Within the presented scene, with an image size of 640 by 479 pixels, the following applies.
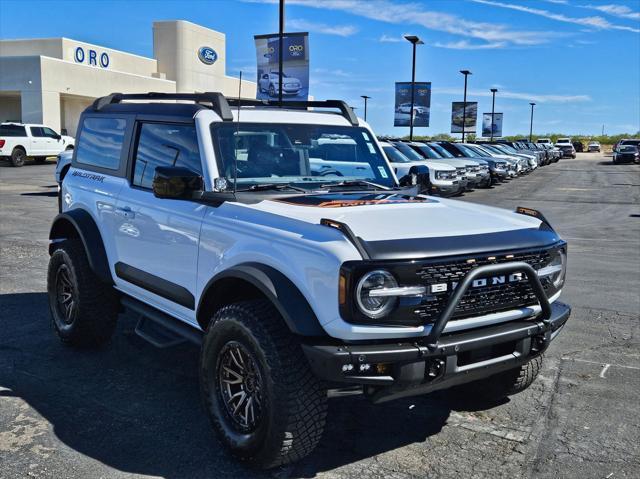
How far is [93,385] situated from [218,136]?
2018 mm

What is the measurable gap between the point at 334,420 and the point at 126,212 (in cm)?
214

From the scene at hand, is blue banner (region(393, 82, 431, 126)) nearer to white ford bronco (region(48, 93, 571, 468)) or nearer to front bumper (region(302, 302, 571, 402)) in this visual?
white ford bronco (region(48, 93, 571, 468))

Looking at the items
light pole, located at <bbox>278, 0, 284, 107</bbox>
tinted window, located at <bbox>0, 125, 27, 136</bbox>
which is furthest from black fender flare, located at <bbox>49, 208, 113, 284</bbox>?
tinted window, located at <bbox>0, 125, 27, 136</bbox>

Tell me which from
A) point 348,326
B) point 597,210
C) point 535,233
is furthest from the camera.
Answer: point 597,210

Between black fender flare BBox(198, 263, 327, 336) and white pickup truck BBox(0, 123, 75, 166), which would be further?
white pickup truck BBox(0, 123, 75, 166)

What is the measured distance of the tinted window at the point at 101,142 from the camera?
212 inches

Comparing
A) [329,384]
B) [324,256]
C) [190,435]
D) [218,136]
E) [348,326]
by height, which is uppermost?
[218,136]

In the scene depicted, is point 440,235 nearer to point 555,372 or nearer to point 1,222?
point 555,372

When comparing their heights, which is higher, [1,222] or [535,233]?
[535,233]

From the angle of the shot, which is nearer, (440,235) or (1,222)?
(440,235)

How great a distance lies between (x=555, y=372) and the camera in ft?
17.4

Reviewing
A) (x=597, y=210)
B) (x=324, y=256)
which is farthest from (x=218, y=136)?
(x=597, y=210)

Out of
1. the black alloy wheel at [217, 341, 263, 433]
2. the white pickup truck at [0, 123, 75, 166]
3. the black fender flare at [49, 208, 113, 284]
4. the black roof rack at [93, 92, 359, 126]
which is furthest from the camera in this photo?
the white pickup truck at [0, 123, 75, 166]

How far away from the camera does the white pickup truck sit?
1206 inches
